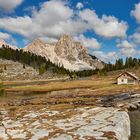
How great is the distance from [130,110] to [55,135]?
3212 centimetres

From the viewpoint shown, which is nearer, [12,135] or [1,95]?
[12,135]

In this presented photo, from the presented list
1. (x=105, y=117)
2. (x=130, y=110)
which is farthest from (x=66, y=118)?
(x=130, y=110)

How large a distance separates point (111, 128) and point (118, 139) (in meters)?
3.44

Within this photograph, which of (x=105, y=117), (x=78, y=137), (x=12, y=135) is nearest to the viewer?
(x=78, y=137)

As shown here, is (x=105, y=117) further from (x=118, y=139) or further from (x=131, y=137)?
(x=118, y=139)

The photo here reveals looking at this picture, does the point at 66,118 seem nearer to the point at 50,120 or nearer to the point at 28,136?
the point at 50,120

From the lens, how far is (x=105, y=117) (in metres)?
40.2

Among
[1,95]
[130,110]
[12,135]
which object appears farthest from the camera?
[1,95]

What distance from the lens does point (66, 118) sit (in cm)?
4072

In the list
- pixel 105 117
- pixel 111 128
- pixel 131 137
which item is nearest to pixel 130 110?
pixel 105 117

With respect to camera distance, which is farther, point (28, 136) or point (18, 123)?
point (18, 123)

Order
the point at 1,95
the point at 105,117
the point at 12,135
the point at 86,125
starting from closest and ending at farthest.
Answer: the point at 12,135, the point at 86,125, the point at 105,117, the point at 1,95

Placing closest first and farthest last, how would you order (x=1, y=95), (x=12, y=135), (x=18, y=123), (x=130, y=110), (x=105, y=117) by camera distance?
(x=12, y=135)
(x=18, y=123)
(x=105, y=117)
(x=130, y=110)
(x=1, y=95)

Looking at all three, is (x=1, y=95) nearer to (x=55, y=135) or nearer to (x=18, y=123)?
(x=18, y=123)
